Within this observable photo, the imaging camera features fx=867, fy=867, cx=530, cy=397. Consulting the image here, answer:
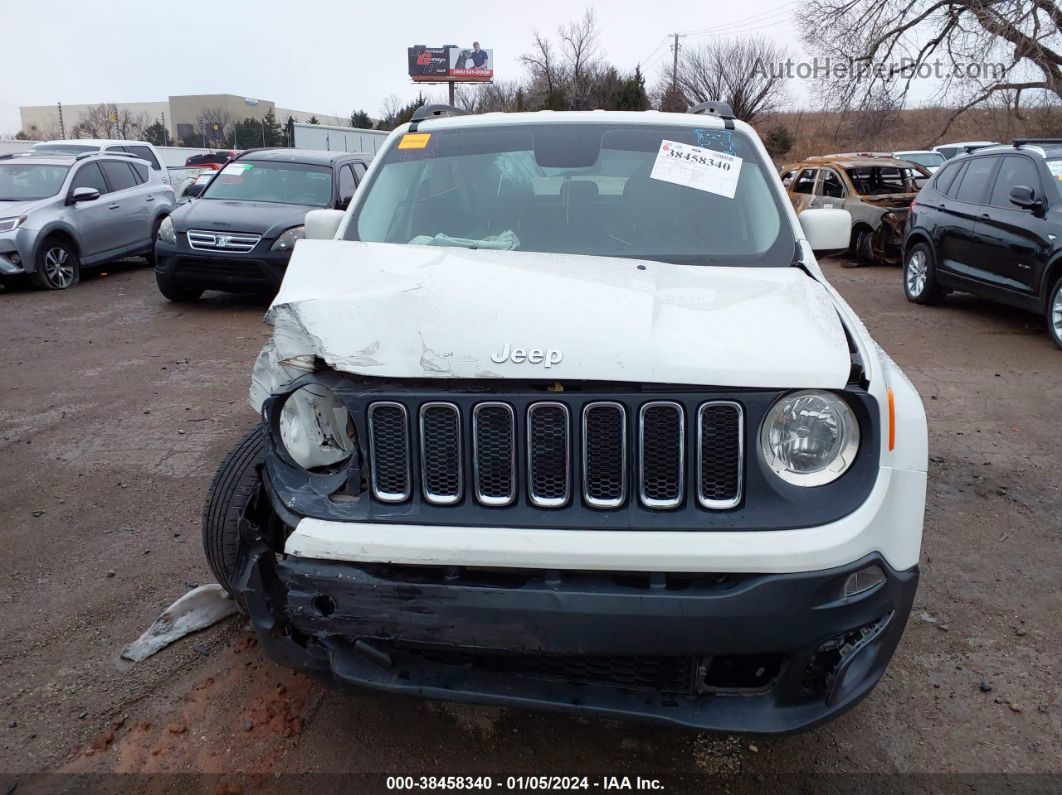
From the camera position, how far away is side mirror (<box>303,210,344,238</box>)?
372 centimetres

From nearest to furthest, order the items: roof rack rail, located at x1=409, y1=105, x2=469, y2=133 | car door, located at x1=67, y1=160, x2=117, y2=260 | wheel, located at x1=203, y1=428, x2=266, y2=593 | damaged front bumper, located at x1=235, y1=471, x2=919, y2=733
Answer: damaged front bumper, located at x1=235, y1=471, x2=919, y2=733 < wheel, located at x1=203, y1=428, x2=266, y2=593 < roof rack rail, located at x1=409, y1=105, x2=469, y2=133 < car door, located at x1=67, y1=160, x2=117, y2=260

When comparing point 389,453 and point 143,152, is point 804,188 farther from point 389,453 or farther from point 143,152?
point 389,453

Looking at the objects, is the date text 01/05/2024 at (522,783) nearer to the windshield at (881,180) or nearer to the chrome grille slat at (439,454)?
the chrome grille slat at (439,454)

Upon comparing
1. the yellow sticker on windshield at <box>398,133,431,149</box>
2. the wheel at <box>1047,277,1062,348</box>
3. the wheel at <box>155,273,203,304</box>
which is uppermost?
the yellow sticker on windshield at <box>398,133,431,149</box>

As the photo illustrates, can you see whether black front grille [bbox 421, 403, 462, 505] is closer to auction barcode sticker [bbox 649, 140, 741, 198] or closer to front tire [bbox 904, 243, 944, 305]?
auction barcode sticker [bbox 649, 140, 741, 198]

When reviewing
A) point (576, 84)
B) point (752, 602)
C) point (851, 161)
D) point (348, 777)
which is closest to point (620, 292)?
point (752, 602)

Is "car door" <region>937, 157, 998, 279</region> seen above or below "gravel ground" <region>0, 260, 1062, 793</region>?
above

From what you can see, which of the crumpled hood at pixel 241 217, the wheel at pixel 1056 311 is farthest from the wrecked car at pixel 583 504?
the crumpled hood at pixel 241 217

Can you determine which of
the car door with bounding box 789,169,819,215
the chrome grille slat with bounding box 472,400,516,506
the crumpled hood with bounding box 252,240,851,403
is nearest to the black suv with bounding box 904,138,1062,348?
the car door with bounding box 789,169,819,215

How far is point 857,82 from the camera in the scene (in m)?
27.9

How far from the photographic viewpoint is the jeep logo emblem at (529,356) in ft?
7.08

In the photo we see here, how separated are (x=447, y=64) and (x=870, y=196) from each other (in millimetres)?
56685

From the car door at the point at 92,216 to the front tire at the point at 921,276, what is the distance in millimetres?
10524

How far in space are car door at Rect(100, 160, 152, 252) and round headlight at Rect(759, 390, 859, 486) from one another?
12.0 m
